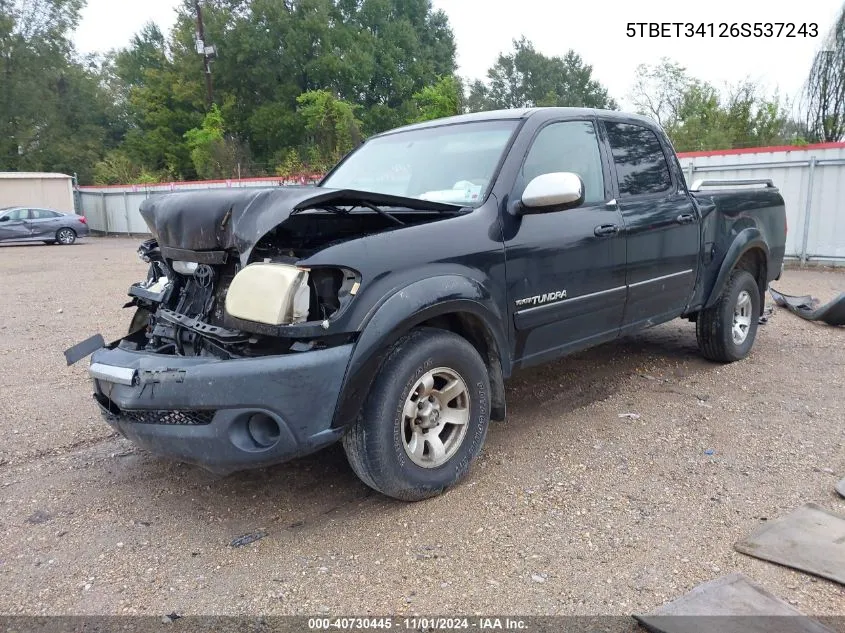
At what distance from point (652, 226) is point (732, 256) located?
124 centimetres

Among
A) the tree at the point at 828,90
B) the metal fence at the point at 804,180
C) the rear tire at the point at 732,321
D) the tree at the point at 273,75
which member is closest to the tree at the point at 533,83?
the tree at the point at 273,75

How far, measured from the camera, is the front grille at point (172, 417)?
281 cm

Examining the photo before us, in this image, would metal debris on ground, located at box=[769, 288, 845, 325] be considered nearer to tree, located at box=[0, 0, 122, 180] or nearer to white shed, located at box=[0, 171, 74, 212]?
white shed, located at box=[0, 171, 74, 212]

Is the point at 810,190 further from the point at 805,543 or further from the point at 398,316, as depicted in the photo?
the point at 398,316

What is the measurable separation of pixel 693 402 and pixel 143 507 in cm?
360

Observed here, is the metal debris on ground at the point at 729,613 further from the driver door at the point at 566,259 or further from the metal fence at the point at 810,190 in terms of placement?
the metal fence at the point at 810,190

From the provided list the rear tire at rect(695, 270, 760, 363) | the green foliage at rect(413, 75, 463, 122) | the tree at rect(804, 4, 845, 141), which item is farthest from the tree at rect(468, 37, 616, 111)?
the rear tire at rect(695, 270, 760, 363)

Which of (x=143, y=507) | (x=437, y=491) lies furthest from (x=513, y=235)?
(x=143, y=507)

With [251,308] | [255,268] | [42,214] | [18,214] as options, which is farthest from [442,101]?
[251,308]

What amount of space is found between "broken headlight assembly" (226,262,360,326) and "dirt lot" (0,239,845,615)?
1018mm

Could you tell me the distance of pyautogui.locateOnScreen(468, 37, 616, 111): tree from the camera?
2598 inches

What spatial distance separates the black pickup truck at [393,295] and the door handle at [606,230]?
1.3 inches

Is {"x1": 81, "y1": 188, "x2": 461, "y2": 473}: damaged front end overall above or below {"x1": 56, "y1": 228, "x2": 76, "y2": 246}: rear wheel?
above

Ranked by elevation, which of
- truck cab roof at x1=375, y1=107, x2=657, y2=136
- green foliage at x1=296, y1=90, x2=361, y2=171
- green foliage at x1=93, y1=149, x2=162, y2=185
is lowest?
truck cab roof at x1=375, y1=107, x2=657, y2=136
